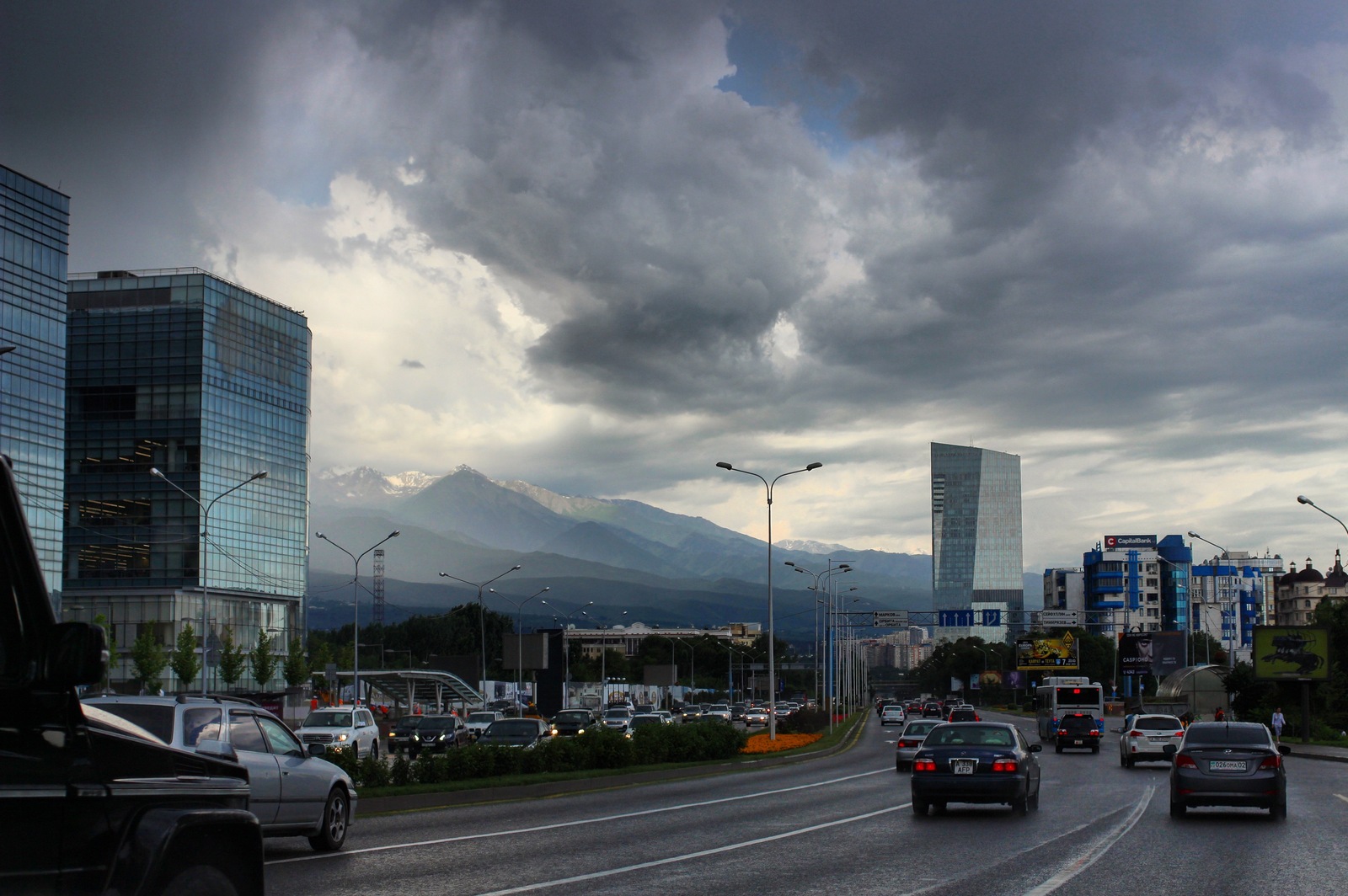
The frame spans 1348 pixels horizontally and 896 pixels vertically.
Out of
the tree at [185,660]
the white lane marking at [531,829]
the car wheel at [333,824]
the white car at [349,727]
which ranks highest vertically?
the car wheel at [333,824]

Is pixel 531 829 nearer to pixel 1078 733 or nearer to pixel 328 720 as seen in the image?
pixel 328 720

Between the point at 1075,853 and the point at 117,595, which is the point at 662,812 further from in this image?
the point at 117,595

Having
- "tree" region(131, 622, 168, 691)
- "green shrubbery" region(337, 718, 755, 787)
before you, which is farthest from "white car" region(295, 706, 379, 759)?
"tree" region(131, 622, 168, 691)

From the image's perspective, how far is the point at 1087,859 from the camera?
14.4m

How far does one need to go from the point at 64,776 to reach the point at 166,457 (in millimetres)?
118797

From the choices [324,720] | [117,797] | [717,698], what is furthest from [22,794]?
[717,698]

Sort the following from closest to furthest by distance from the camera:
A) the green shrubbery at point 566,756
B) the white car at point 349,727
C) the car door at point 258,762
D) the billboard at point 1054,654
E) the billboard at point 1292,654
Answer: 1. the car door at point 258,762
2. the green shrubbery at point 566,756
3. the white car at point 349,727
4. the billboard at point 1292,654
5. the billboard at point 1054,654

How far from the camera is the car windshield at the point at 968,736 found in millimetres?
20594

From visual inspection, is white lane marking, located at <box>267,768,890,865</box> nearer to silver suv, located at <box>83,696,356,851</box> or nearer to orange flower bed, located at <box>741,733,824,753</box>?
silver suv, located at <box>83,696,356,851</box>

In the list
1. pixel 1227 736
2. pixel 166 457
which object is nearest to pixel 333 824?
pixel 1227 736

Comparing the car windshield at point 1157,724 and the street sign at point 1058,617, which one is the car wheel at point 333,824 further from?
the street sign at point 1058,617


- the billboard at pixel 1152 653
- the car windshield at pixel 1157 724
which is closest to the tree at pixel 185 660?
the car windshield at pixel 1157 724

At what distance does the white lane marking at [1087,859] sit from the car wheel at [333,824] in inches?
318

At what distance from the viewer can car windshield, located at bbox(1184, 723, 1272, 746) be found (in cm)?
1991
